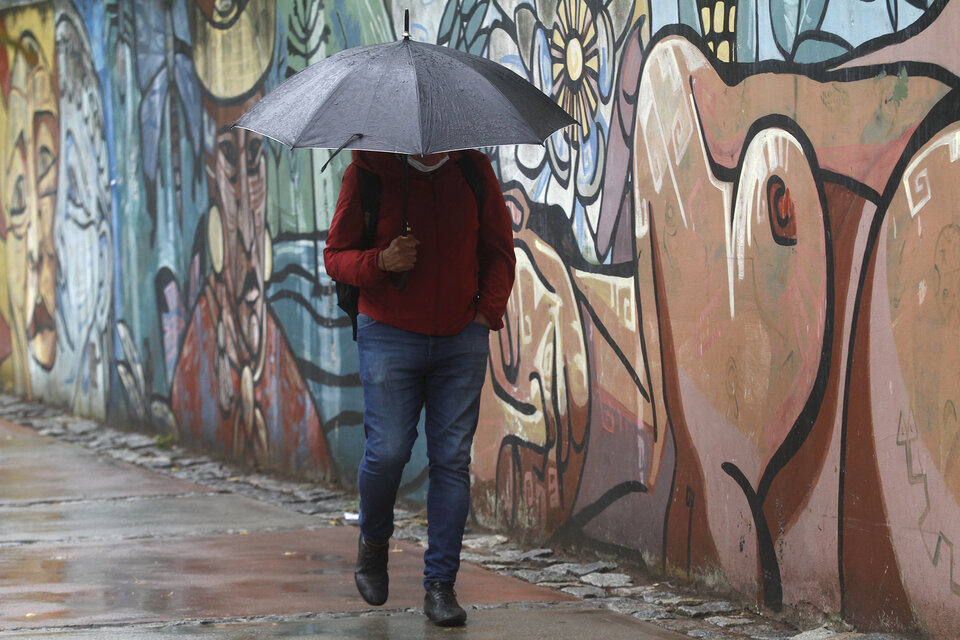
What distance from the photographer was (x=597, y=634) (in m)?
4.49

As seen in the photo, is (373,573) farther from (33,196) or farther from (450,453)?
(33,196)

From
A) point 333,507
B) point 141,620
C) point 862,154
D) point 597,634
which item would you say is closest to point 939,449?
point 862,154

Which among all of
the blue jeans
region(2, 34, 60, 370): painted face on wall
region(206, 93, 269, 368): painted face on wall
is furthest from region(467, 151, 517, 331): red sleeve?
region(2, 34, 60, 370): painted face on wall

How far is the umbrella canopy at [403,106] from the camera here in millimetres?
3973

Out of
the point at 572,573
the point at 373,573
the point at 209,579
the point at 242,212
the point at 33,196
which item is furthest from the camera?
the point at 33,196

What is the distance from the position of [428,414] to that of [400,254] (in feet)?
2.03

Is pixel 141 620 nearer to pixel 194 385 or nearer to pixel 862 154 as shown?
pixel 862 154

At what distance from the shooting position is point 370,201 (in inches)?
176

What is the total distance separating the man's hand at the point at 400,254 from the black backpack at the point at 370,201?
0.21m

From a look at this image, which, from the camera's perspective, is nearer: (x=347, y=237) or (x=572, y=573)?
(x=347, y=237)

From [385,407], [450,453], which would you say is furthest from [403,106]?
[450,453]

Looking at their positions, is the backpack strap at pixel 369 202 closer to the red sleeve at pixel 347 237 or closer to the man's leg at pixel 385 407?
the red sleeve at pixel 347 237

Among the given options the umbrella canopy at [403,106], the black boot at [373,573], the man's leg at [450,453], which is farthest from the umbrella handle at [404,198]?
the black boot at [373,573]

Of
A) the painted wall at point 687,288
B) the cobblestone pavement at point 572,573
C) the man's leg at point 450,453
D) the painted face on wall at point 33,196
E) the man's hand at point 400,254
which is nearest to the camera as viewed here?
the painted wall at point 687,288
